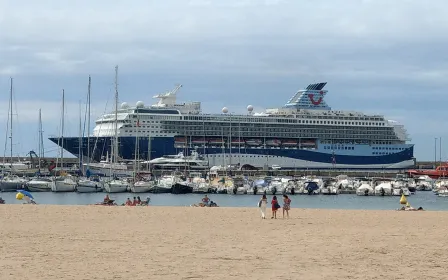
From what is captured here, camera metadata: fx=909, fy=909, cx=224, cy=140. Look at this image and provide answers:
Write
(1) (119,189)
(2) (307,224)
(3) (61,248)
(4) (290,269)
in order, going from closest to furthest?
(4) (290,269) < (3) (61,248) < (2) (307,224) < (1) (119,189)

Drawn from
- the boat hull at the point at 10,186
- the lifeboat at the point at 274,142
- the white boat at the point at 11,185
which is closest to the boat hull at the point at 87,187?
the white boat at the point at 11,185

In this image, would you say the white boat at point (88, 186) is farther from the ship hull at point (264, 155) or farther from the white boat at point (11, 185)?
the ship hull at point (264, 155)

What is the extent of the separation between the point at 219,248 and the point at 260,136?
8493 cm

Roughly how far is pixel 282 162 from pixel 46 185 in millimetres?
40876

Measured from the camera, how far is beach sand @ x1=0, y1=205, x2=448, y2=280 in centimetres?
1567

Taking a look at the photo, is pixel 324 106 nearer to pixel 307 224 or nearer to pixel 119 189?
pixel 119 189

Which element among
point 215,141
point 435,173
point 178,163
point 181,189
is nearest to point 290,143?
point 215,141

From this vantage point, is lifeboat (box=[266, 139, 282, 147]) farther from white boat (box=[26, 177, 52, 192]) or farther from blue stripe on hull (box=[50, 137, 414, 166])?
white boat (box=[26, 177, 52, 192])

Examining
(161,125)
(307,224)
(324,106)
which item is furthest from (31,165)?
(307,224)

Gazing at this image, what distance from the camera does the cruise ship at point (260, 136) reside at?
3903 inches

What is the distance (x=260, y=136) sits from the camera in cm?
10412

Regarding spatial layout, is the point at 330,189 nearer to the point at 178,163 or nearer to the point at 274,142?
the point at 178,163

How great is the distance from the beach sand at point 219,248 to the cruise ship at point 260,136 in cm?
6415

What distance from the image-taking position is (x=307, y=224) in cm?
2719
